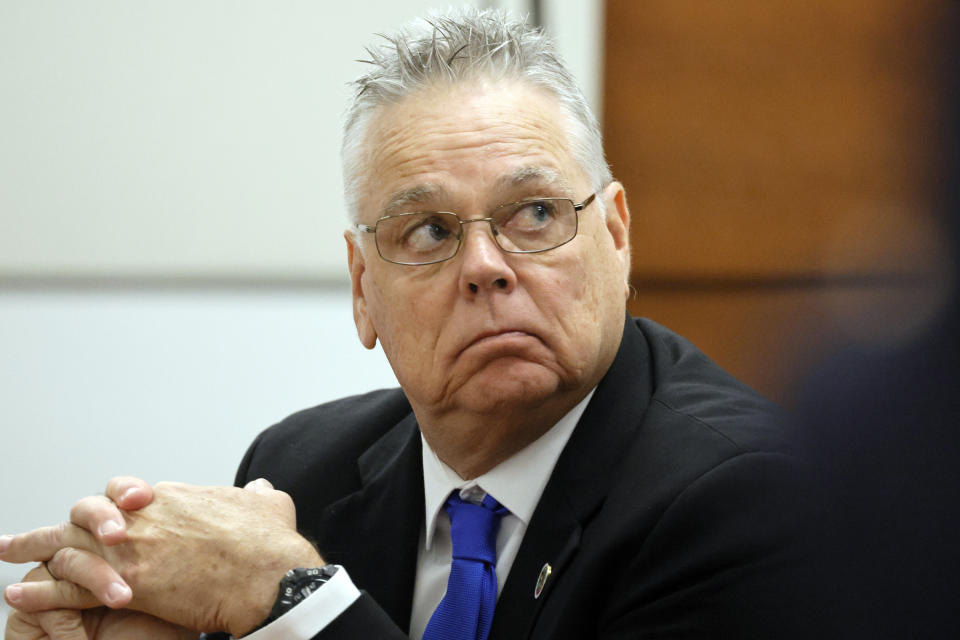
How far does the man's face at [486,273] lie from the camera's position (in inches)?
61.3

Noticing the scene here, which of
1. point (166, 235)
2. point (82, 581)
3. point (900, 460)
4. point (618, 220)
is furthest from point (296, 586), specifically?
point (166, 235)

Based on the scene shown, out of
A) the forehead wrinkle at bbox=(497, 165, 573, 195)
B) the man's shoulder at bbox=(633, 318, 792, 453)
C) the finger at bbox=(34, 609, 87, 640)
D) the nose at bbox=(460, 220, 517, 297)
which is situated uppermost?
the forehead wrinkle at bbox=(497, 165, 573, 195)

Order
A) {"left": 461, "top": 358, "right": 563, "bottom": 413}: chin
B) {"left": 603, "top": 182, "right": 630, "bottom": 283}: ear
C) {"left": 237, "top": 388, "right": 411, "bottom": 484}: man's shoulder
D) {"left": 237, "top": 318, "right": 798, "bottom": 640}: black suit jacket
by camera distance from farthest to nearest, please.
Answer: {"left": 237, "top": 388, "right": 411, "bottom": 484}: man's shoulder, {"left": 603, "top": 182, "right": 630, "bottom": 283}: ear, {"left": 461, "top": 358, "right": 563, "bottom": 413}: chin, {"left": 237, "top": 318, "right": 798, "bottom": 640}: black suit jacket

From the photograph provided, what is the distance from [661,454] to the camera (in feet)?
4.91

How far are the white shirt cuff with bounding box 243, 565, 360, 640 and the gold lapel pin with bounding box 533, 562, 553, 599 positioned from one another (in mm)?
257

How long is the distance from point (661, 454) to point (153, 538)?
2.44 ft

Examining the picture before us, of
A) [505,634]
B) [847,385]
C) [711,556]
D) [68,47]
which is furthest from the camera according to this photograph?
[68,47]

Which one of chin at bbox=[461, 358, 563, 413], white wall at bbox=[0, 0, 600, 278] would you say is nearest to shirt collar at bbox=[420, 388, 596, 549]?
chin at bbox=[461, 358, 563, 413]

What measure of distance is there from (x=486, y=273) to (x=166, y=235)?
144 cm

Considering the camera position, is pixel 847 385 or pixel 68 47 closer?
pixel 847 385

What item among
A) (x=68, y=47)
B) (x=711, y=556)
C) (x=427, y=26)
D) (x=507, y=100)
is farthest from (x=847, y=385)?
(x=68, y=47)

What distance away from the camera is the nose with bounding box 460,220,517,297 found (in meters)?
1.56

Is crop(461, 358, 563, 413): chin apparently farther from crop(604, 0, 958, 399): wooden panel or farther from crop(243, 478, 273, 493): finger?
crop(604, 0, 958, 399): wooden panel

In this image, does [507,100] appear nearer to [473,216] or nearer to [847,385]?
[473,216]
